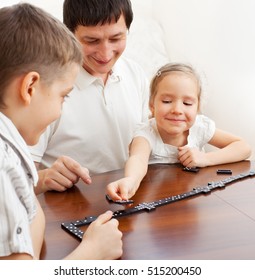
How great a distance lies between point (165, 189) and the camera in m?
1.36

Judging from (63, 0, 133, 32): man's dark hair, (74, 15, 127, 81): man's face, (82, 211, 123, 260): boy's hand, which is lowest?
(82, 211, 123, 260): boy's hand

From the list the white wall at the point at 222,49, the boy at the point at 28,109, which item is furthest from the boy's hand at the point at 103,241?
the white wall at the point at 222,49

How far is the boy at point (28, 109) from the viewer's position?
2.75 ft

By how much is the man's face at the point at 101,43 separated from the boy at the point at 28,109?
0.60 metres

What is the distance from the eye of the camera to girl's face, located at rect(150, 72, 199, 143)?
1.66m

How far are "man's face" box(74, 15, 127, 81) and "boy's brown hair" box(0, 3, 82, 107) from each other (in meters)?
0.62

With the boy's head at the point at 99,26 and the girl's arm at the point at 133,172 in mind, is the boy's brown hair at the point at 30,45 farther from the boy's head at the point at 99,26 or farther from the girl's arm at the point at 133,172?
the boy's head at the point at 99,26

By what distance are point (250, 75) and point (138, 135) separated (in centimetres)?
90

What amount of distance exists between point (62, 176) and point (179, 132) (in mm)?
524

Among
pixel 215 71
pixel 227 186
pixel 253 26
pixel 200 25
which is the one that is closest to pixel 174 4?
pixel 200 25

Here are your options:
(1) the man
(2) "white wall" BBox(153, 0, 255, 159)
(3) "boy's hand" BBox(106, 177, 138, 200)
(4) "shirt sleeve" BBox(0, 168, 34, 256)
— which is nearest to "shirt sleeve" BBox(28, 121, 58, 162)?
(1) the man

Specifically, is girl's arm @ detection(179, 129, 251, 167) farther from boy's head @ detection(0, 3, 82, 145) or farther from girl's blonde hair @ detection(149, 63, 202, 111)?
boy's head @ detection(0, 3, 82, 145)

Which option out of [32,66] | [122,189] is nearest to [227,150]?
[122,189]

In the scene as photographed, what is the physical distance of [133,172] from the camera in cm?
141
